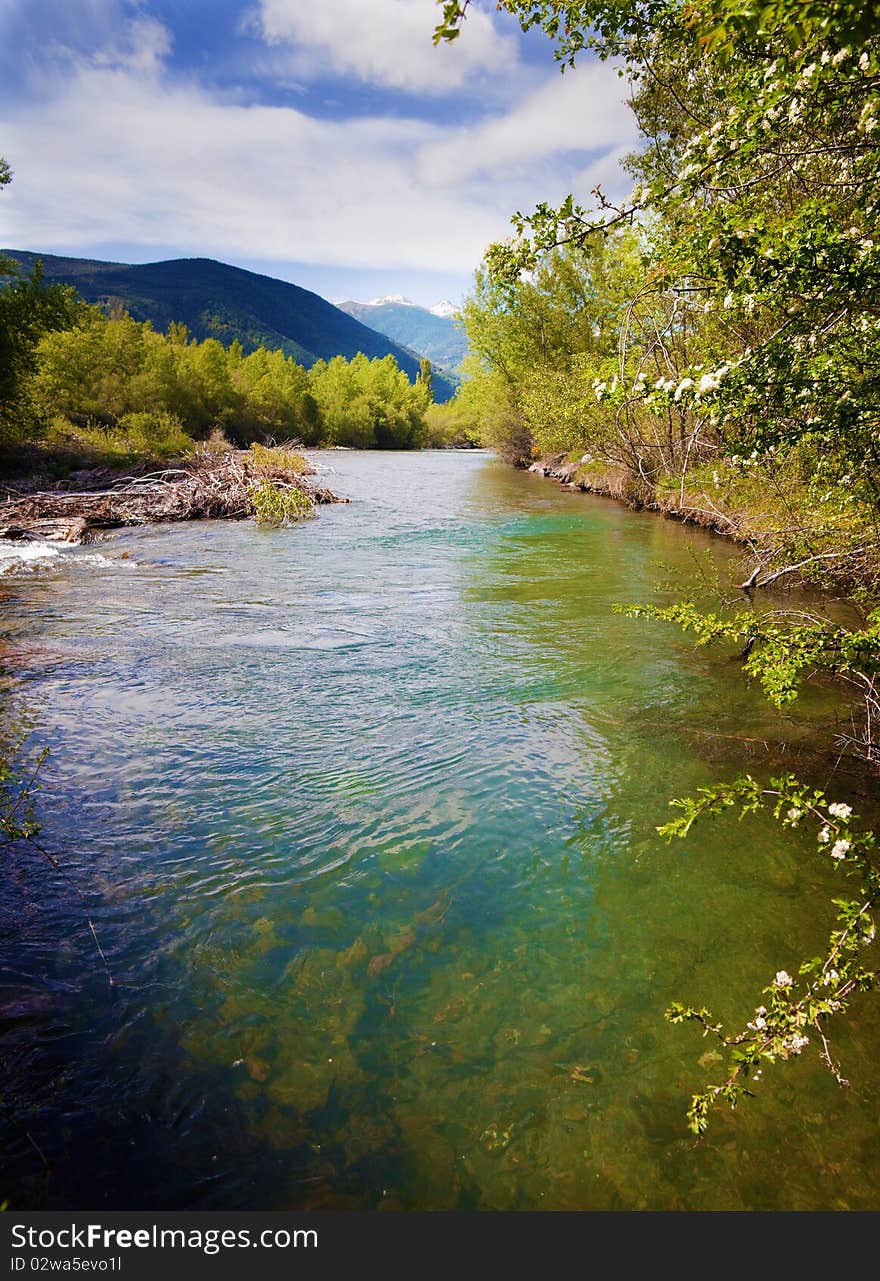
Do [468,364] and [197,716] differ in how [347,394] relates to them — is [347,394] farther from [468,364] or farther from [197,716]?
[197,716]

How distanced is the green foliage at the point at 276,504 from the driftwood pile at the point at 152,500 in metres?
1.13

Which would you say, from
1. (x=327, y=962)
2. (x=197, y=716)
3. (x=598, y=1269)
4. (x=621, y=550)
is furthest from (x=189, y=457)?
(x=598, y=1269)

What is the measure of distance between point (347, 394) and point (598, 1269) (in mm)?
107562

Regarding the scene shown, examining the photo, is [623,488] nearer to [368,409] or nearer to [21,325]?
[21,325]

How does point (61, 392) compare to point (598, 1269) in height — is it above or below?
above

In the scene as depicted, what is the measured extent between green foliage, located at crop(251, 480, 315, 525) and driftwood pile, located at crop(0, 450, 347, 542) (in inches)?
44.4

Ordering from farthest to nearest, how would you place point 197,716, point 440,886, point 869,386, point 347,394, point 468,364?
point 347,394
point 468,364
point 197,716
point 440,886
point 869,386

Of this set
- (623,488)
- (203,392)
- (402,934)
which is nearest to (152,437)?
(623,488)

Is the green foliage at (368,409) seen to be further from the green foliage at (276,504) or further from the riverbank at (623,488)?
the green foliage at (276,504)

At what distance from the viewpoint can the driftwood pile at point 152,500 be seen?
840 inches

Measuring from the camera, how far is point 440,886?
5656 mm

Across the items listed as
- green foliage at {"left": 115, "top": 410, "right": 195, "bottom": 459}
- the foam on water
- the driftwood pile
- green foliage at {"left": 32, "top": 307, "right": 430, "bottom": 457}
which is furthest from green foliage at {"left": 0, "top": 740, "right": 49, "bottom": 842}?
green foliage at {"left": 115, "top": 410, "right": 195, "bottom": 459}

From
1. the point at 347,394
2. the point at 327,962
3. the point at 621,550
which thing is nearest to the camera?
the point at 327,962

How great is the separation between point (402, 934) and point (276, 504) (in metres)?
22.5
